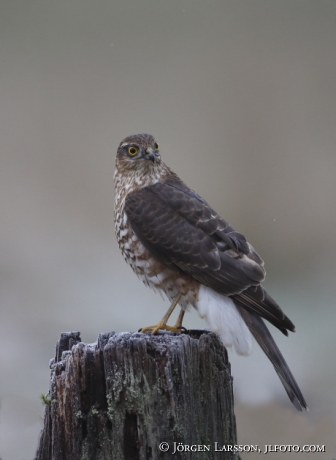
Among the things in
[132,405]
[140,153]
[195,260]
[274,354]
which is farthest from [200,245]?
[132,405]

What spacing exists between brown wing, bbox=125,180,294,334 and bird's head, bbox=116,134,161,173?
0.31m

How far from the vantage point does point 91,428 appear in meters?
2.70

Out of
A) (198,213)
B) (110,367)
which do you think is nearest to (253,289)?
(198,213)

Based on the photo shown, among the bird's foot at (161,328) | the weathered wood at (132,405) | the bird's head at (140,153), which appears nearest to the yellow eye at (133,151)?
the bird's head at (140,153)

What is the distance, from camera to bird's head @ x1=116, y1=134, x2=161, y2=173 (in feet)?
15.1

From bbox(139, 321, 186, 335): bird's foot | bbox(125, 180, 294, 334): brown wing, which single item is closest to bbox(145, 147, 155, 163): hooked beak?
bbox(125, 180, 294, 334): brown wing

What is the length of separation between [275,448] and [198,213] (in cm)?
170

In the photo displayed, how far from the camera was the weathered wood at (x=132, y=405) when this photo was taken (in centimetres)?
268

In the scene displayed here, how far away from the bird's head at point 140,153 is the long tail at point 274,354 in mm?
1377

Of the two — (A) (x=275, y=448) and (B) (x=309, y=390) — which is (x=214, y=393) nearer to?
(A) (x=275, y=448)

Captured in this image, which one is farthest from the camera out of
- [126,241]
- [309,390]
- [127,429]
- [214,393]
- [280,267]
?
[280,267]

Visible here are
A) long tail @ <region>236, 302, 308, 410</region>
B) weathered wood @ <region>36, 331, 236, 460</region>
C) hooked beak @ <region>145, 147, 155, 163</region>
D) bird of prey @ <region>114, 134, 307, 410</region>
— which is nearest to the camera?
weathered wood @ <region>36, 331, 236, 460</region>

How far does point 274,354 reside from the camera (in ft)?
11.8

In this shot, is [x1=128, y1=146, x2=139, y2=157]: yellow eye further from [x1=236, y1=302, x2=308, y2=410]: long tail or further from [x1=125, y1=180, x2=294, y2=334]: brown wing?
[x1=236, y1=302, x2=308, y2=410]: long tail
